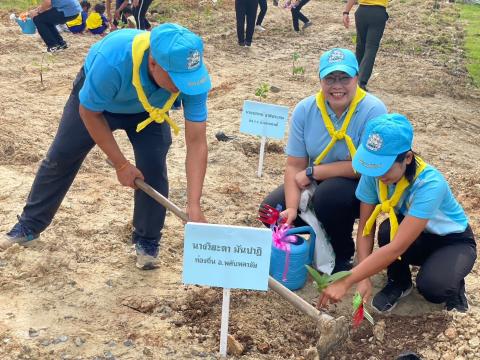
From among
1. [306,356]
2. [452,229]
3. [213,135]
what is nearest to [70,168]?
[306,356]

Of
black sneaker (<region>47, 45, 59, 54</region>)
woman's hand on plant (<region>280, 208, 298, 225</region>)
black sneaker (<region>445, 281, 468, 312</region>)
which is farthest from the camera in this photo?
black sneaker (<region>47, 45, 59, 54</region>)

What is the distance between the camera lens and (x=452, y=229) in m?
3.09

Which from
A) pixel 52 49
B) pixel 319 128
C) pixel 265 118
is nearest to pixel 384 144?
pixel 319 128

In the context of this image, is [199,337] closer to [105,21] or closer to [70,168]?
[70,168]

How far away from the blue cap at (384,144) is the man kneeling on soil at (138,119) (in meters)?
0.80

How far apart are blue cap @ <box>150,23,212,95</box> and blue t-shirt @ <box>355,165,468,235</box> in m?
1.11

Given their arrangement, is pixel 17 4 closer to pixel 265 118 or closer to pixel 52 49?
pixel 52 49

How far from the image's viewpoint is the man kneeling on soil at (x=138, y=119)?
8.34 ft

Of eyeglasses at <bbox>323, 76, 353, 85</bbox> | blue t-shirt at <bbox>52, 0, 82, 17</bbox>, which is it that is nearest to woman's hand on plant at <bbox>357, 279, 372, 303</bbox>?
eyeglasses at <bbox>323, 76, 353, 85</bbox>

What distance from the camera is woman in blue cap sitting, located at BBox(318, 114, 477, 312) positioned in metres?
2.76

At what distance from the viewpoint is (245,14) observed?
9.91 meters

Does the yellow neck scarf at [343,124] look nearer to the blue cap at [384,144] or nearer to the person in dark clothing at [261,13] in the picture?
the blue cap at [384,144]

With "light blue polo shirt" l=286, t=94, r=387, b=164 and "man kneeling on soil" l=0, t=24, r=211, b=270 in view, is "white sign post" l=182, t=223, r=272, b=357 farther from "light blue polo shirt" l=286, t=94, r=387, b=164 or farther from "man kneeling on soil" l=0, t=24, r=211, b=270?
"light blue polo shirt" l=286, t=94, r=387, b=164

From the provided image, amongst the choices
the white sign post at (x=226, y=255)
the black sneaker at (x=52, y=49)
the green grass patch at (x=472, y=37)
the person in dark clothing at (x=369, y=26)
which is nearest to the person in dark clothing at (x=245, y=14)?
the black sneaker at (x=52, y=49)
